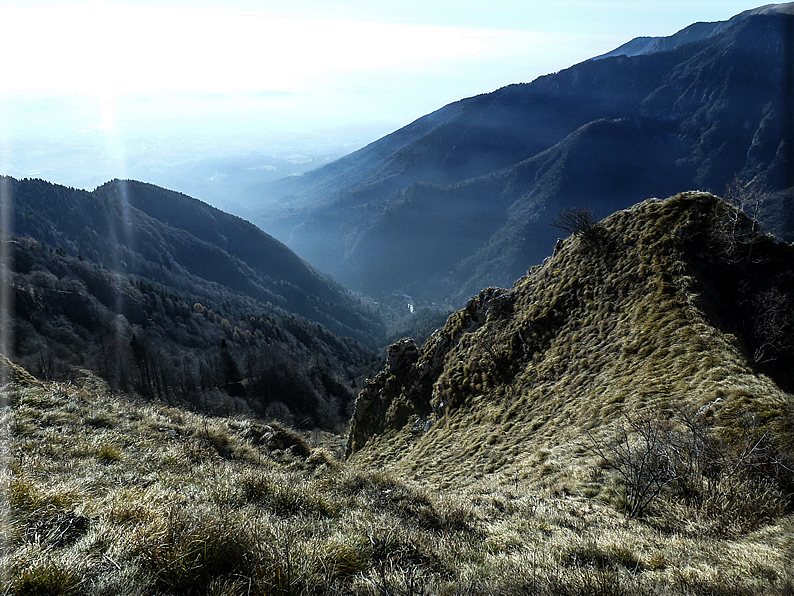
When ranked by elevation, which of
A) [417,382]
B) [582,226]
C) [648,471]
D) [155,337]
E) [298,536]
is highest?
[582,226]

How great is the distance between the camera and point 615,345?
15.2 metres

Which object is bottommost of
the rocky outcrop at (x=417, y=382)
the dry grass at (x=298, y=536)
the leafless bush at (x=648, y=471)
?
the rocky outcrop at (x=417, y=382)

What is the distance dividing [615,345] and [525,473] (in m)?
6.99

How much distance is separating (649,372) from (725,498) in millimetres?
7012

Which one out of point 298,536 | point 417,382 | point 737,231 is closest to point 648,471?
point 298,536

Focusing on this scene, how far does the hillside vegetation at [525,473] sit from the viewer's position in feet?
12.2

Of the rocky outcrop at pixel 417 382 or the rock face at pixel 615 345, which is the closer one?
the rock face at pixel 615 345

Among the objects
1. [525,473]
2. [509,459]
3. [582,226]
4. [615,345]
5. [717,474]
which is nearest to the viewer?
[717,474]

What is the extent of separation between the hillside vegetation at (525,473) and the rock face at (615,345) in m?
0.10

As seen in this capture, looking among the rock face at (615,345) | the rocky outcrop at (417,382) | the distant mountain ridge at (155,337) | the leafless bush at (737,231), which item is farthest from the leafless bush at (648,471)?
the distant mountain ridge at (155,337)

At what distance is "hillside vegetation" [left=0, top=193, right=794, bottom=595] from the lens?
12.2 feet

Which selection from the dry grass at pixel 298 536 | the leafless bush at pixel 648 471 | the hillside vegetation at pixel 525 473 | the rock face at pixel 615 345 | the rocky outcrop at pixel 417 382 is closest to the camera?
the dry grass at pixel 298 536

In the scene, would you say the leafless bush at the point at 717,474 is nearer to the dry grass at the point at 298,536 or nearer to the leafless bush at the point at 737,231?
the dry grass at the point at 298,536

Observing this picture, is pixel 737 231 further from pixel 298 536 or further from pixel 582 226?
pixel 298 536
